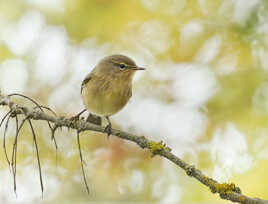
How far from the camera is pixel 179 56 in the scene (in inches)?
251

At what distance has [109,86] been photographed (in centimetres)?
450

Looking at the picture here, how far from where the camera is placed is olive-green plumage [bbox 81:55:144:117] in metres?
4.39

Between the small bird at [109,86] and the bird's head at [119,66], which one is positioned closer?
the small bird at [109,86]

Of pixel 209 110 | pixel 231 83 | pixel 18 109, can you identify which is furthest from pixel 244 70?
pixel 18 109

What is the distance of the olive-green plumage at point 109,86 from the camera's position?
4.39m

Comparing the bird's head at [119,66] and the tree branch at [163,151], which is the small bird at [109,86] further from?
the tree branch at [163,151]

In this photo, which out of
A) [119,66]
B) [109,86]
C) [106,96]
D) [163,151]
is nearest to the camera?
[163,151]

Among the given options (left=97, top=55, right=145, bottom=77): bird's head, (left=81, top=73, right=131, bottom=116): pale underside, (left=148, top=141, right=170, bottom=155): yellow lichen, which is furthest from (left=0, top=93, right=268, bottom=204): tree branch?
(left=97, top=55, right=145, bottom=77): bird's head

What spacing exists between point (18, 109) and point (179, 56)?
168 inches

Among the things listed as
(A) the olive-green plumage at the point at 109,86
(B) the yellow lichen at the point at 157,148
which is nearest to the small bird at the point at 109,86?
(A) the olive-green plumage at the point at 109,86

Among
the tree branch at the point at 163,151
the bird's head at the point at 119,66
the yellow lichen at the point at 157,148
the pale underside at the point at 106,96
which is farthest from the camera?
→ the bird's head at the point at 119,66

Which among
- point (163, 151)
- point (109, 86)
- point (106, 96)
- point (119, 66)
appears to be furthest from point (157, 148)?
point (119, 66)

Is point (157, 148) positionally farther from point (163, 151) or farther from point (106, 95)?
point (106, 95)

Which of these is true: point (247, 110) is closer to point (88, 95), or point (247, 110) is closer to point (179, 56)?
point (179, 56)
